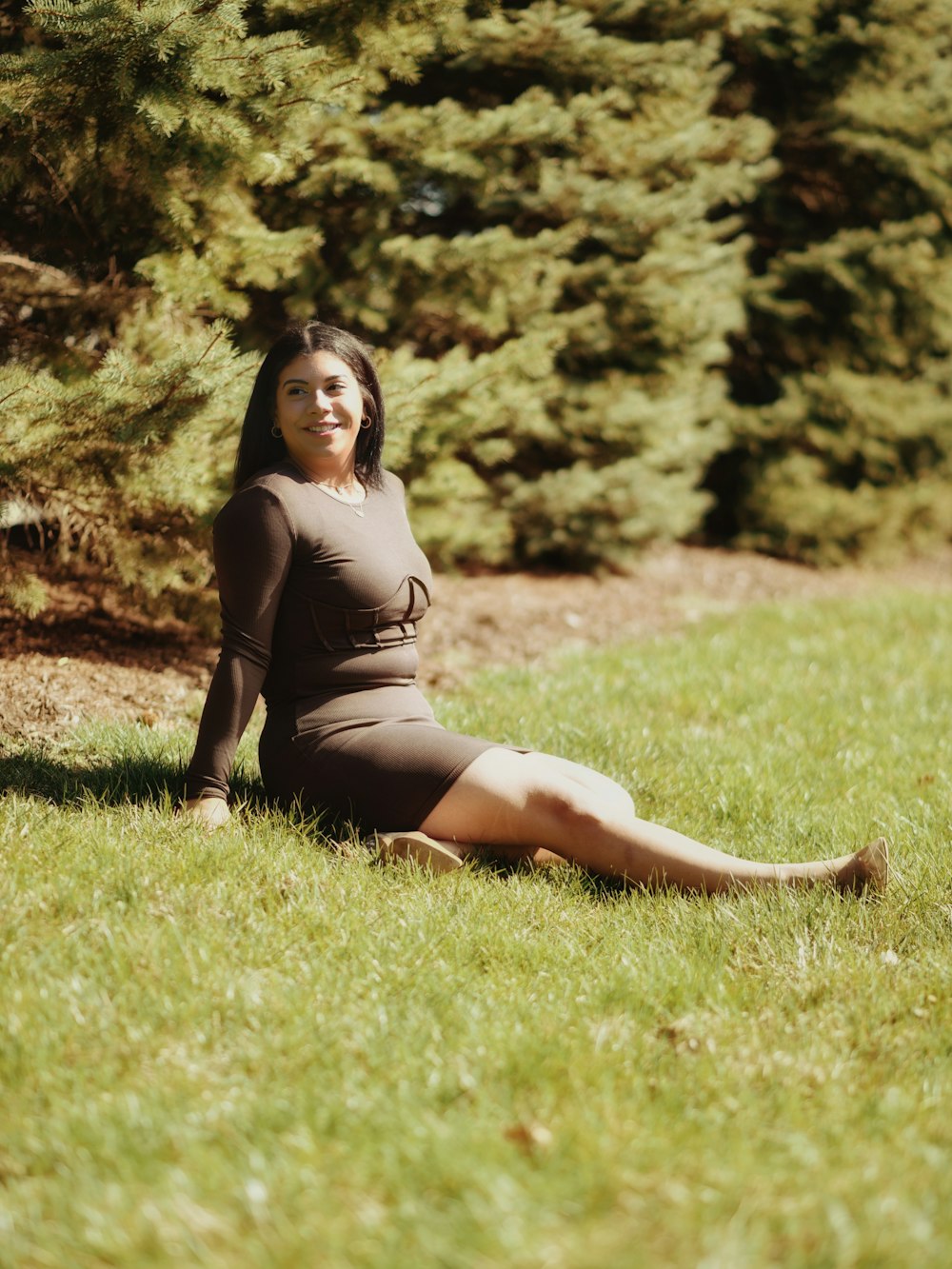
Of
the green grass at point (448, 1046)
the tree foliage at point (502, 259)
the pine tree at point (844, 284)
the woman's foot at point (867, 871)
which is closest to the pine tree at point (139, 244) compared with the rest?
the tree foliage at point (502, 259)

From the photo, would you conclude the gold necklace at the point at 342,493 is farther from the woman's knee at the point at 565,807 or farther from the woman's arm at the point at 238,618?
the woman's knee at the point at 565,807

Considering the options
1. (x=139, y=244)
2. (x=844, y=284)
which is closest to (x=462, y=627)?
(x=139, y=244)

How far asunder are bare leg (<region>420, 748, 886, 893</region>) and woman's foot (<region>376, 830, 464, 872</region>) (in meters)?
0.10

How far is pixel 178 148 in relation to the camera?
3889mm

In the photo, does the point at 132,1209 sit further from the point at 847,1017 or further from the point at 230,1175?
the point at 847,1017

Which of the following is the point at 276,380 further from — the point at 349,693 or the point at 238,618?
the point at 349,693

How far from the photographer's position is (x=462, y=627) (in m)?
6.16

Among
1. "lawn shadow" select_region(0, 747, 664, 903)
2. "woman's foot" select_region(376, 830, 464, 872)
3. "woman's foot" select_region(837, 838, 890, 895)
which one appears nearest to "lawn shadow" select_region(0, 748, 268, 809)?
"lawn shadow" select_region(0, 747, 664, 903)

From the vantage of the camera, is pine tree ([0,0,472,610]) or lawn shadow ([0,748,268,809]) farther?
pine tree ([0,0,472,610])

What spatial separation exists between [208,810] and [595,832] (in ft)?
3.62

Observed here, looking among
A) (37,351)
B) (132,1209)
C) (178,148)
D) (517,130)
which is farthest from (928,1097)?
(517,130)

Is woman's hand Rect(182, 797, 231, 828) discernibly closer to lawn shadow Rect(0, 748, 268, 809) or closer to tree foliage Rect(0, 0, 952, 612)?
lawn shadow Rect(0, 748, 268, 809)

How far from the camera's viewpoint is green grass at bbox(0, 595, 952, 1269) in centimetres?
176

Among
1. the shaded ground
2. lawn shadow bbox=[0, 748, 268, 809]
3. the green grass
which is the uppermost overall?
the green grass
